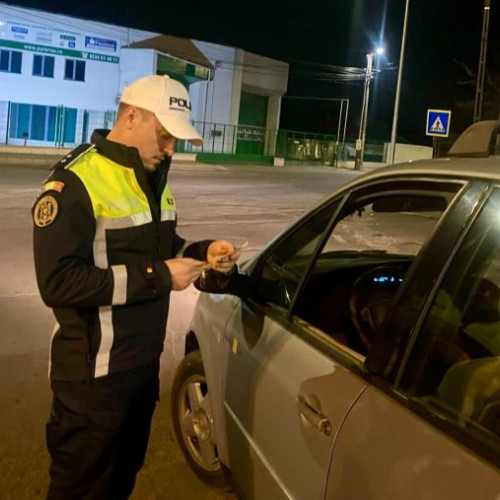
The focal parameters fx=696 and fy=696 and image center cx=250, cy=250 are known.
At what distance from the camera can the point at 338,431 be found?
1.96 m

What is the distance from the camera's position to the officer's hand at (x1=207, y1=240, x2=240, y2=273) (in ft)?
8.47

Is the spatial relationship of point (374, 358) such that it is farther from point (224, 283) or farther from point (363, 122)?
point (363, 122)

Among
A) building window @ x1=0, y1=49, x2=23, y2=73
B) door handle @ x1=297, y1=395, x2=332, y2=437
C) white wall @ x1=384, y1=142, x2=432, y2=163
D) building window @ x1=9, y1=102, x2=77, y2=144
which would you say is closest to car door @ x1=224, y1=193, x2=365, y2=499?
door handle @ x1=297, y1=395, x2=332, y2=437

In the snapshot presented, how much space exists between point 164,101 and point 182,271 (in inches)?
22.9

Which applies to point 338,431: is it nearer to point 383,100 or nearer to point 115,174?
point 115,174

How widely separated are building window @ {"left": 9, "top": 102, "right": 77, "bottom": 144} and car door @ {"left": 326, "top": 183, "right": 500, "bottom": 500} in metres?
33.0

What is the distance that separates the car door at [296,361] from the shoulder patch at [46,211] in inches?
36.2

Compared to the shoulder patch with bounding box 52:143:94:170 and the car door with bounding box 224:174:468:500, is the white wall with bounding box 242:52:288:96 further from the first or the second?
the shoulder patch with bounding box 52:143:94:170

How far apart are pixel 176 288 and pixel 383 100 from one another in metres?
60.3

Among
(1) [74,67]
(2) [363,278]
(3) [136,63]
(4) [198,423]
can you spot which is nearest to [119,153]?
(2) [363,278]

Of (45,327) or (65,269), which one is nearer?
(65,269)

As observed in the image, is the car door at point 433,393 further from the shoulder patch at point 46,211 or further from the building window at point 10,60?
the building window at point 10,60

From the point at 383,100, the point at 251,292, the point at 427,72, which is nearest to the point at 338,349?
the point at 251,292

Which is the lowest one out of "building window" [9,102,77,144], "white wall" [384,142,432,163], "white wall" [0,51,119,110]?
"building window" [9,102,77,144]
